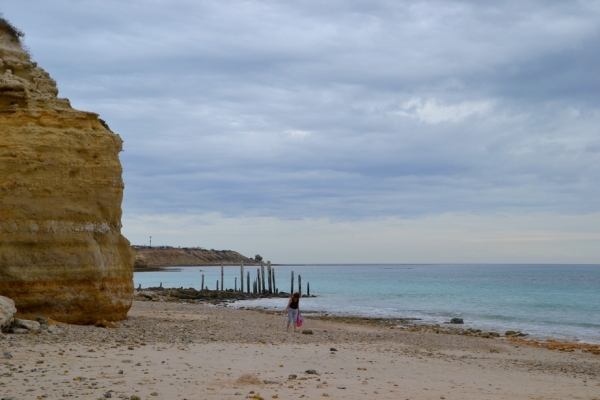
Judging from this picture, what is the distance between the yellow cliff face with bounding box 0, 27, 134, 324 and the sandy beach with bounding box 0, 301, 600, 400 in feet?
4.59

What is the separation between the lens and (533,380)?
11281 mm

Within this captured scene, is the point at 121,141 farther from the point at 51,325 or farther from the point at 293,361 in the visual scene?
the point at 293,361

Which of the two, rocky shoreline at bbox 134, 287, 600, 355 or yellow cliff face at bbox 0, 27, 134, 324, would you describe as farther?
rocky shoreline at bbox 134, 287, 600, 355

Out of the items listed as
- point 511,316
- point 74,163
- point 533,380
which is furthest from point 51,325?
point 511,316

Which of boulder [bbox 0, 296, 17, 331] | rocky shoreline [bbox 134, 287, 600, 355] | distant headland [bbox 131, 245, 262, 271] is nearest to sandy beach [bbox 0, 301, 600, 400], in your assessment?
boulder [bbox 0, 296, 17, 331]

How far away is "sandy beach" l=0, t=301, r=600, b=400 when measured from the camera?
25.2ft

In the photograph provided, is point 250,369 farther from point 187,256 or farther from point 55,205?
point 187,256

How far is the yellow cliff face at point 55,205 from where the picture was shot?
14.1 metres

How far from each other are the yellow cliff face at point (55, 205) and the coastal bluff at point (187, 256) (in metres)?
131

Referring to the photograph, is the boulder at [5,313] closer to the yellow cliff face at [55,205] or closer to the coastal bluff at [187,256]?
the yellow cliff face at [55,205]

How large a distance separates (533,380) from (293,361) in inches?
181

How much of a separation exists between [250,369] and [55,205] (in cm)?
761

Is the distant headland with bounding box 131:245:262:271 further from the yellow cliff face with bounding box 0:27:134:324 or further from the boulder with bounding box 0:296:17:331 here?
the boulder with bounding box 0:296:17:331

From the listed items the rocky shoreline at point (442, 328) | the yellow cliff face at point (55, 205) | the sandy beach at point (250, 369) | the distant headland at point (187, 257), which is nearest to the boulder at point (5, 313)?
the sandy beach at point (250, 369)
